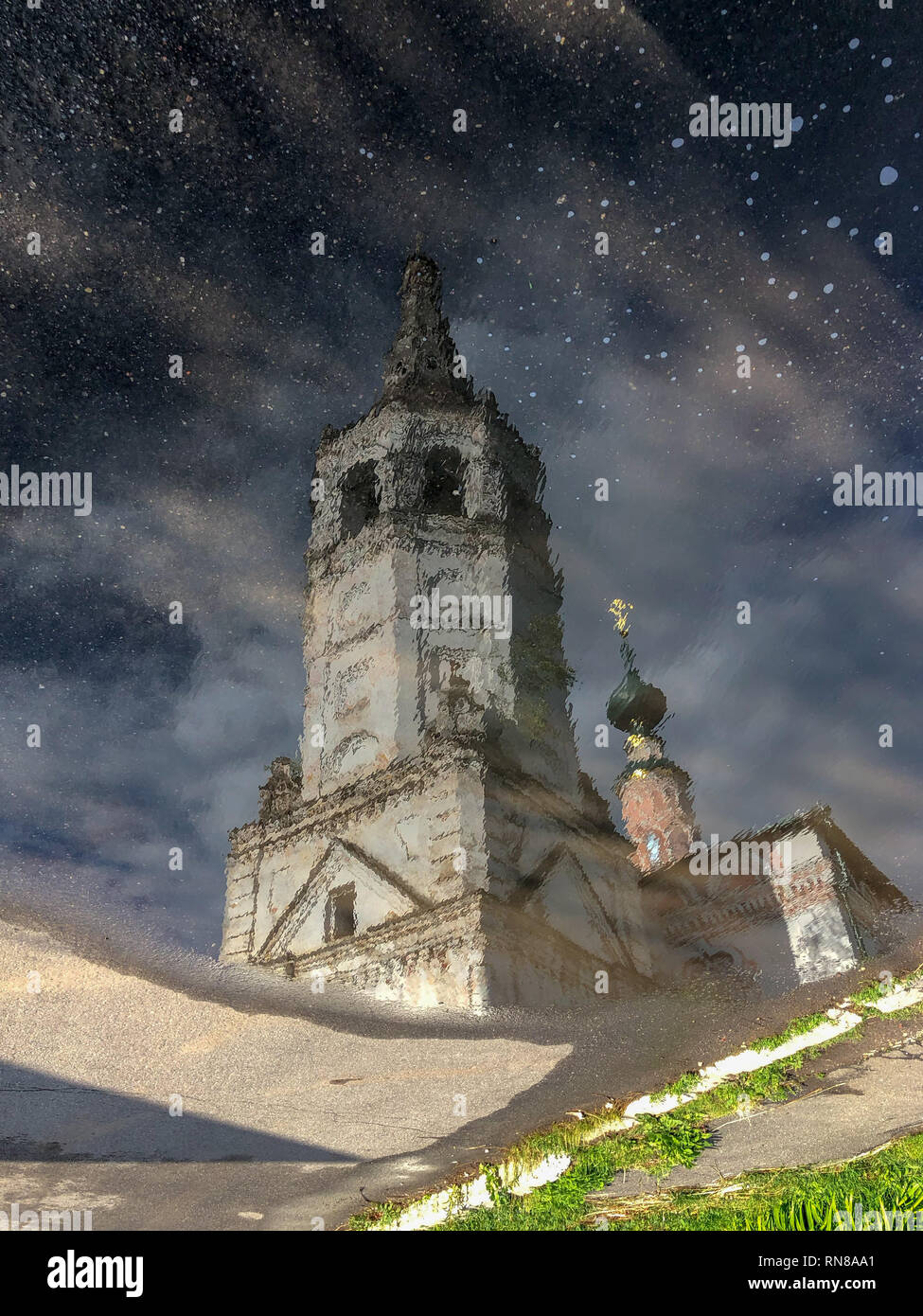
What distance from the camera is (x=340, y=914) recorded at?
18516mm

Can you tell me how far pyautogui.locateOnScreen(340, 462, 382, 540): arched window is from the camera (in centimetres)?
2370

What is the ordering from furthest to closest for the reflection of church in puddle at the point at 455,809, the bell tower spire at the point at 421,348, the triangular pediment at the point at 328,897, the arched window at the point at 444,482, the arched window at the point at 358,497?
1. the bell tower spire at the point at 421,348
2. the arched window at the point at 358,497
3. the arched window at the point at 444,482
4. the triangular pediment at the point at 328,897
5. the reflection of church in puddle at the point at 455,809

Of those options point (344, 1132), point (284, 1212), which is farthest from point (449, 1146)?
point (284, 1212)

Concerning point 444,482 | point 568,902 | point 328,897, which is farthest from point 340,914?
point 444,482

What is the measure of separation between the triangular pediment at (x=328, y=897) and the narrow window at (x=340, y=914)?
0.07 metres

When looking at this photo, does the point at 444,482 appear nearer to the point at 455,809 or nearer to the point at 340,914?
the point at 455,809

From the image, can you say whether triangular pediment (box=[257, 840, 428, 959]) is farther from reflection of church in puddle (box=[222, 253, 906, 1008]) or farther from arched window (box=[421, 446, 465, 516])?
arched window (box=[421, 446, 465, 516])

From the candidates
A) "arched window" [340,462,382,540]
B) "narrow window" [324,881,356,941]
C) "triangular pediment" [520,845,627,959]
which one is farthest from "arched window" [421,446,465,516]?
"narrow window" [324,881,356,941]

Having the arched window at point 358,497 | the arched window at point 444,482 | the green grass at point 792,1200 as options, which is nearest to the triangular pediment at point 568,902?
the arched window at point 444,482

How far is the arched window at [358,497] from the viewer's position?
23.7m

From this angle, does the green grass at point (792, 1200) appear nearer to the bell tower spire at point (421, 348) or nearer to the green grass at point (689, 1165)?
the green grass at point (689, 1165)

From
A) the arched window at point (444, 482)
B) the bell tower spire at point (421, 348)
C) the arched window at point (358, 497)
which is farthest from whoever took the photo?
the bell tower spire at point (421, 348)

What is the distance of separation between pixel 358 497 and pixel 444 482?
240 centimetres

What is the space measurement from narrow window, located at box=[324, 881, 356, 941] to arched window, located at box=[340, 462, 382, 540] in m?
9.30
